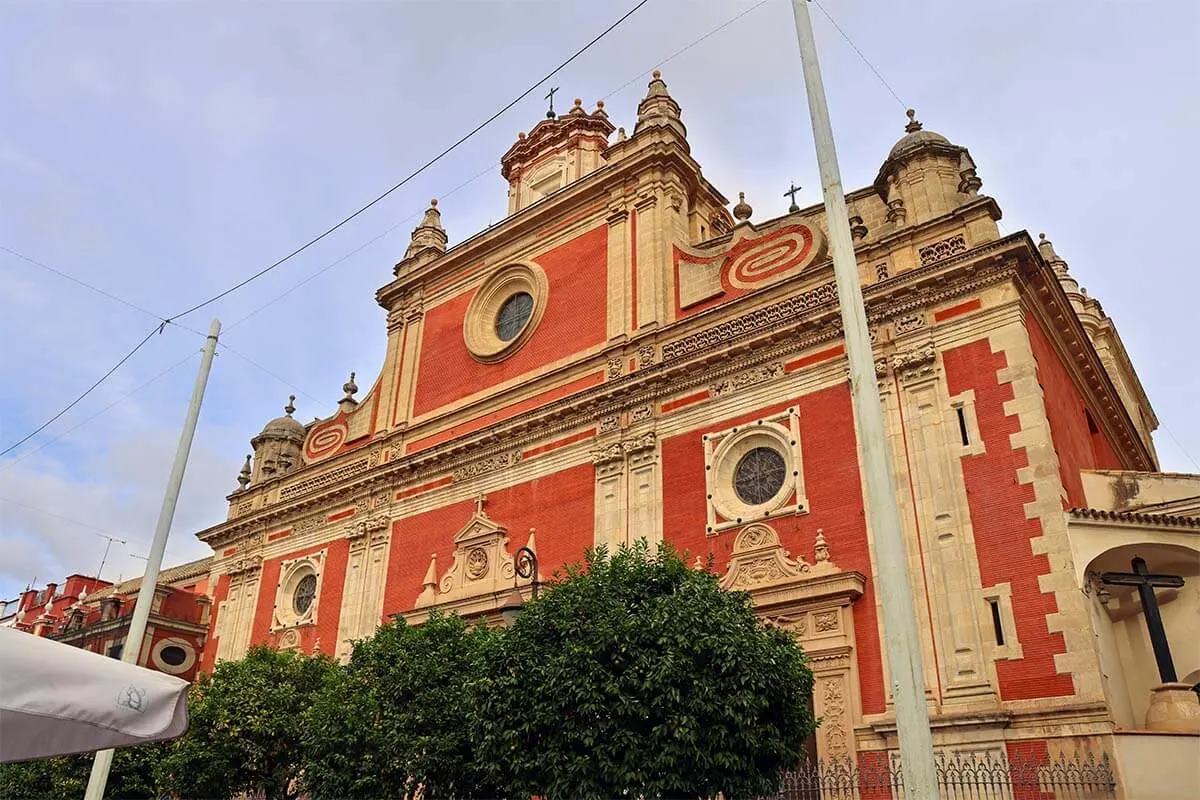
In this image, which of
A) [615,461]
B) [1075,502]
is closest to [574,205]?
[615,461]

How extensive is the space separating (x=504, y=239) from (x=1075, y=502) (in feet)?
48.7

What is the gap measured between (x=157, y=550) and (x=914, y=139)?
14679 mm

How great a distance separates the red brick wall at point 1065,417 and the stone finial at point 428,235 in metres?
16.6

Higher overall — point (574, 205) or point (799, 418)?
point (574, 205)

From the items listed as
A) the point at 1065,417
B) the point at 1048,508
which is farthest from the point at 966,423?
the point at 1065,417

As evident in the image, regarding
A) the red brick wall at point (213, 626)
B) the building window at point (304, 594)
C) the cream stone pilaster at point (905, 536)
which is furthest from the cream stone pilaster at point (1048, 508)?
the red brick wall at point (213, 626)

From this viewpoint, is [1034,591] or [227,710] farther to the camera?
[227,710]

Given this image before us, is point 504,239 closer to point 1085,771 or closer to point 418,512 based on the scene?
point 418,512

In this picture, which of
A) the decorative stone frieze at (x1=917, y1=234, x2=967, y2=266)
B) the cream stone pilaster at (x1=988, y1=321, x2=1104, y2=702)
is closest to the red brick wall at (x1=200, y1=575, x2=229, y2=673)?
the decorative stone frieze at (x1=917, y1=234, x2=967, y2=266)

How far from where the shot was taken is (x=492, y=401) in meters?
21.7

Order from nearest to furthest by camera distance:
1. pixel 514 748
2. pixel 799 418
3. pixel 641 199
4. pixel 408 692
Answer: pixel 514 748 < pixel 408 692 < pixel 799 418 < pixel 641 199

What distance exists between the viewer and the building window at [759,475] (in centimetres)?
1595

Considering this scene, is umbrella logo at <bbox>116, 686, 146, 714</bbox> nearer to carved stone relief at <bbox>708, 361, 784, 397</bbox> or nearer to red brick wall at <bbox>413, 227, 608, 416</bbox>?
carved stone relief at <bbox>708, 361, 784, 397</bbox>

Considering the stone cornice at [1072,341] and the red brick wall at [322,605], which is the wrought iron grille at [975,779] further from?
the red brick wall at [322,605]
